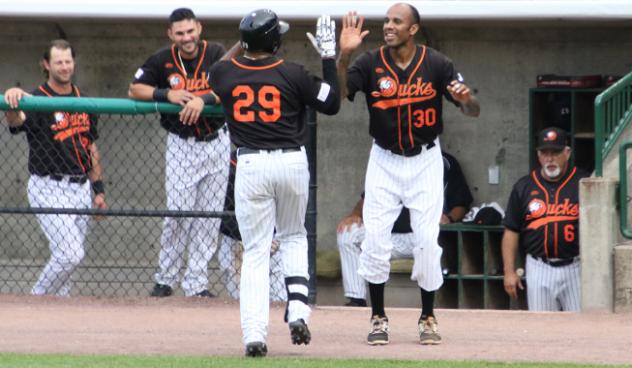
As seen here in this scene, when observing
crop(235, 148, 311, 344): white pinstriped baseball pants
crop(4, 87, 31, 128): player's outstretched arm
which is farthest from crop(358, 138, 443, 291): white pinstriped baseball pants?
crop(4, 87, 31, 128): player's outstretched arm

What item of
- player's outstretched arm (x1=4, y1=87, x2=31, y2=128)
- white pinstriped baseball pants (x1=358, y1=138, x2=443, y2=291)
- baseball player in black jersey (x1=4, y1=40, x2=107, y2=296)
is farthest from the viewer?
baseball player in black jersey (x1=4, y1=40, x2=107, y2=296)

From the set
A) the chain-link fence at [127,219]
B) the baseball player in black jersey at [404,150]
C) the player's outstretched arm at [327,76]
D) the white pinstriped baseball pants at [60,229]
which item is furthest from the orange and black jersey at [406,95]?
the white pinstriped baseball pants at [60,229]

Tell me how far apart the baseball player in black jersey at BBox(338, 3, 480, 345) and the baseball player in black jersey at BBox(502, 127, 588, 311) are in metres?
2.39

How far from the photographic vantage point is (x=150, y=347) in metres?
7.43

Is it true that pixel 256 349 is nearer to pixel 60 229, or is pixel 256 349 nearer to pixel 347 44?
pixel 347 44

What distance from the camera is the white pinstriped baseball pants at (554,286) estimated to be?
9.79 meters

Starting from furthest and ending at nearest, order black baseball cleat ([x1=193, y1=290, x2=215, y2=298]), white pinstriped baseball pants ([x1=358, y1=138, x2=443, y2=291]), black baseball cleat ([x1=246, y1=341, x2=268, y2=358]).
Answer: black baseball cleat ([x1=193, y1=290, x2=215, y2=298]), white pinstriped baseball pants ([x1=358, y1=138, x2=443, y2=291]), black baseball cleat ([x1=246, y1=341, x2=268, y2=358])

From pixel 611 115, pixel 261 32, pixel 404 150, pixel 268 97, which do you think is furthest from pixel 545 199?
pixel 261 32

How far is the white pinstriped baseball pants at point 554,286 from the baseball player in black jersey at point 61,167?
3.08 meters

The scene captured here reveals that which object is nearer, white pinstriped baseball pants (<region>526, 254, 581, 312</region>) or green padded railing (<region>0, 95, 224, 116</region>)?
green padded railing (<region>0, 95, 224, 116</region>)

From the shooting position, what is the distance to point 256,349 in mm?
6945

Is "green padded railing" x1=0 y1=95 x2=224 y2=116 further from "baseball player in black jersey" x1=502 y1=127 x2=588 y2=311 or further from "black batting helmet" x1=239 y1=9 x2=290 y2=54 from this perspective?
"baseball player in black jersey" x1=502 y1=127 x2=588 y2=311

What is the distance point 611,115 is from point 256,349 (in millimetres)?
3939

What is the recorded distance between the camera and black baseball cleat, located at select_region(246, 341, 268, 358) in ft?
22.7
